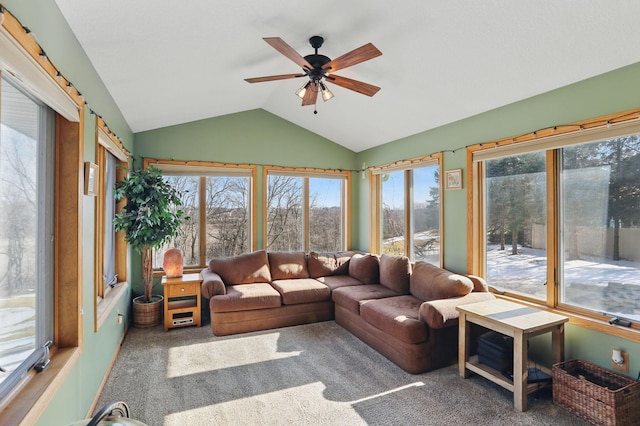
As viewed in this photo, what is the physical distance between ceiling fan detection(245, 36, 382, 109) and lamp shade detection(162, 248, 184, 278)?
2640mm

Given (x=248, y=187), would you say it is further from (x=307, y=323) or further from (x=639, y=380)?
(x=639, y=380)

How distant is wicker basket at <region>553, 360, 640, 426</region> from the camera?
2.16 metres

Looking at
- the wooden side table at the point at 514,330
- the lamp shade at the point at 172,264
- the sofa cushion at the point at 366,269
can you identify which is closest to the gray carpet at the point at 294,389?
the wooden side table at the point at 514,330

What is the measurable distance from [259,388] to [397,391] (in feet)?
3.69

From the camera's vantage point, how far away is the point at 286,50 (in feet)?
7.59

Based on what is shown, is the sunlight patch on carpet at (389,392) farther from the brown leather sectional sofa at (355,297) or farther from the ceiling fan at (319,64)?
the ceiling fan at (319,64)

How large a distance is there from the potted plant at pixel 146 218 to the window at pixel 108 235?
144 millimetres

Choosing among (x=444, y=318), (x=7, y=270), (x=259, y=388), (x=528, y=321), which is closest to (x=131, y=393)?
(x=259, y=388)

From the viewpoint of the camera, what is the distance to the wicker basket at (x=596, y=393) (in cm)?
216

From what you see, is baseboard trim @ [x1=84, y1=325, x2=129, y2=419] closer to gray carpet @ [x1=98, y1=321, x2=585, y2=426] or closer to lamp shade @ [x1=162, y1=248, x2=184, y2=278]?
gray carpet @ [x1=98, y1=321, x2=585, y2=426]

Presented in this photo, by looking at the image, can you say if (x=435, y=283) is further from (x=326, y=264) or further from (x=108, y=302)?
(x=108, y=302)

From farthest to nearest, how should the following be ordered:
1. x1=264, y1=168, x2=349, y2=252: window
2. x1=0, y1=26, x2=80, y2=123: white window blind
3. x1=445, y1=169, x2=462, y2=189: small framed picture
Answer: x1=264, y1=168, x2=349, y2=252: window, x1=445, y1=169, x2=462, y2=189: small framed picture, x1=0, y1=26, x2=80, y2=123: white window blind

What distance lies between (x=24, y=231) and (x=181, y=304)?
2749 millimetres

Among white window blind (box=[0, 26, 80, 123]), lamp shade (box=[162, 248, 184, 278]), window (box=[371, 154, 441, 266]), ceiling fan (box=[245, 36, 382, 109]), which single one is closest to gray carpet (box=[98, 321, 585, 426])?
lamp shade (box=[162, 248, 184, 278])
